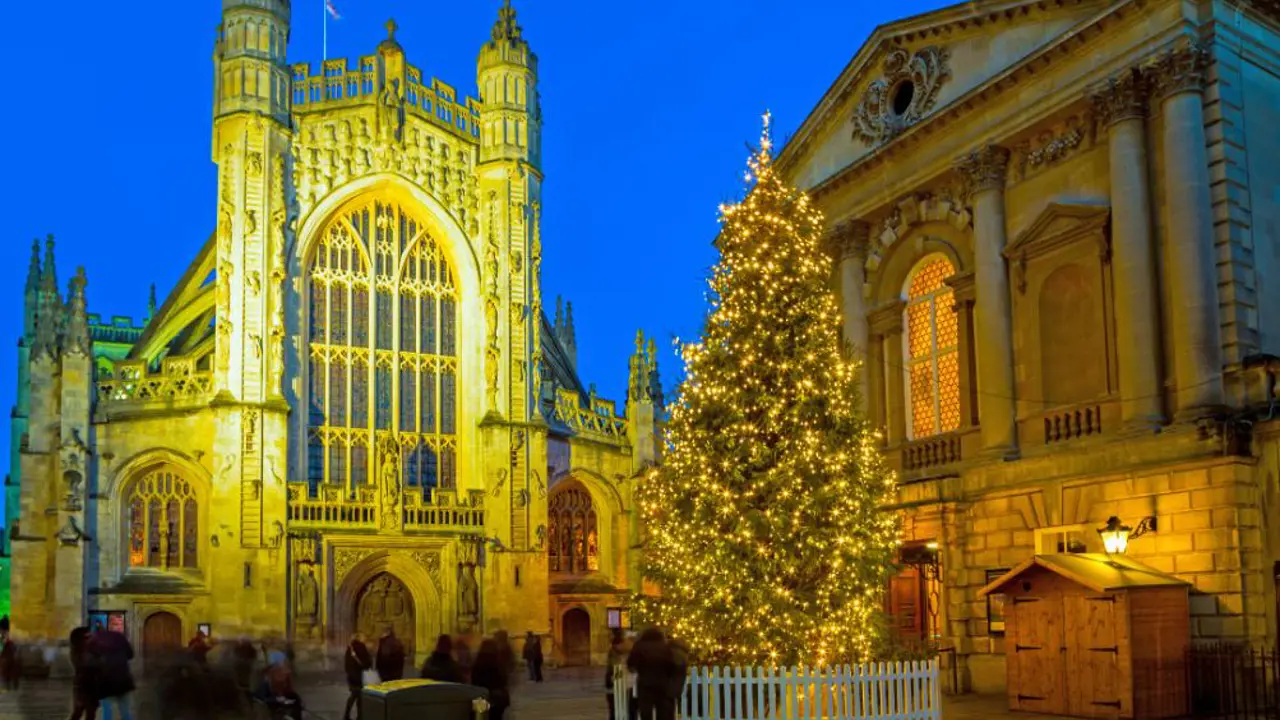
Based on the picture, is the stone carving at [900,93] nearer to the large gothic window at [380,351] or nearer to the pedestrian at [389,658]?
the pedestrian at [389,658]

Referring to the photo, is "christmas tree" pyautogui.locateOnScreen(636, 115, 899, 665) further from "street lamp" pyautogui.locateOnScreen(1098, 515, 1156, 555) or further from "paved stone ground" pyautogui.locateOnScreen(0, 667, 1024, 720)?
"street lamp" pyautogui.locateOnScreen(1098, 515, 1156, 555)

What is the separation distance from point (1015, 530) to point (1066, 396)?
7.87ft

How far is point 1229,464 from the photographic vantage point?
1847cm

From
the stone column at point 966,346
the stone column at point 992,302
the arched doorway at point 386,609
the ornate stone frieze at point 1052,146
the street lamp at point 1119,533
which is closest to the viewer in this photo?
the street lamp at point 1119,533

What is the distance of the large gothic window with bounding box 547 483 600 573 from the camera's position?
131ft

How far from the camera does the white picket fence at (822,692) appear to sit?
598 inches

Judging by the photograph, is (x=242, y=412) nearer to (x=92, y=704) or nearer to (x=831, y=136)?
(x=831, y=136)

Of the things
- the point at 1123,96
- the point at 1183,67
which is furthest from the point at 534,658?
the point at 1183,67

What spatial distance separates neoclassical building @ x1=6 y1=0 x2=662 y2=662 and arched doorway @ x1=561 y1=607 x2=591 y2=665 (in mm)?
69

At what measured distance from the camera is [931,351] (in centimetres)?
2600

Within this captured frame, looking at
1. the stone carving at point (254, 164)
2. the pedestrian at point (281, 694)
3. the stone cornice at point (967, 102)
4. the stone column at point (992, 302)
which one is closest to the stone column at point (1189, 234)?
the stone cornice at point (967, 102)

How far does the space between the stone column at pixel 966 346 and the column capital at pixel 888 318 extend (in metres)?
1.83

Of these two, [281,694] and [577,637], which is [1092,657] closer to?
[281,694]

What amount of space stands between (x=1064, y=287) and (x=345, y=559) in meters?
20.4
